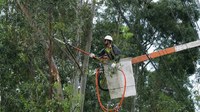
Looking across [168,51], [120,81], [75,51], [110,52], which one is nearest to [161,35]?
[75,51]

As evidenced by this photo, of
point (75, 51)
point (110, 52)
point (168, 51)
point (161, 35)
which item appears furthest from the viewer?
point (161, 35)

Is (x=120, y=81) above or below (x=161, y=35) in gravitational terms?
below

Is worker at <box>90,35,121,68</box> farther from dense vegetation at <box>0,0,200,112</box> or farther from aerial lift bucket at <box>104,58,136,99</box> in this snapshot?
dense vegetation at <box>0,0,200,112</box>

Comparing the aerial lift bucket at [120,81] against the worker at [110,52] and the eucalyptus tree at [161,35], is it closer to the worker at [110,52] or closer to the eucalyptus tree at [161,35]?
the worker at [110,52]

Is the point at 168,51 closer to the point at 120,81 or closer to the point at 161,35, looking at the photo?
the point at 120,81

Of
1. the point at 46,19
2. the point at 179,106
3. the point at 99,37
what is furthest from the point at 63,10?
the point at 179,106

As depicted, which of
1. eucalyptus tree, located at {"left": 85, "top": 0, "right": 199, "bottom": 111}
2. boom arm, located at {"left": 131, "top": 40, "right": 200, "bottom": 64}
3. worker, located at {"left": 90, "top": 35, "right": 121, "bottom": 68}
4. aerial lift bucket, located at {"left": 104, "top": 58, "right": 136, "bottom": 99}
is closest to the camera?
worker, located at {"left": 90, "top": 35, "right": 121, "bottom": 68}

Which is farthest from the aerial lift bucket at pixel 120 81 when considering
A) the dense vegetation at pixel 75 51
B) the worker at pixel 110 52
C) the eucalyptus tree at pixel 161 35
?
the eucalyptus tree at pixel 161 35

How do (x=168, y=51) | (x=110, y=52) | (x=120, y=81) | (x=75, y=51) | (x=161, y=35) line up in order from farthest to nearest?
(x=161, y=35), (x=75, y=51), (x=168, y=51), (x=120, y=81), (x=110, y=52)

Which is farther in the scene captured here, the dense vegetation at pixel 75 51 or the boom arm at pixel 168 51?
the boom arm at pixel 168 51

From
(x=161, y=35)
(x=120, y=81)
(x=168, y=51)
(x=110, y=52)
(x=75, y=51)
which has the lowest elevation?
(x=120, y=81)

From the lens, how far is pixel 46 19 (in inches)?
479

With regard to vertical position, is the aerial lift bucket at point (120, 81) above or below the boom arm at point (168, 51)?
below

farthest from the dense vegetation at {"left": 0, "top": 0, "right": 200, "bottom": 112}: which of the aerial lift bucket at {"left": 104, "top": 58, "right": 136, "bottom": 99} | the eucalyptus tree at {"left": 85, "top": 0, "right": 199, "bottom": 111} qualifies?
the aerial lift bucket at {"left": 104, "top": 58, "right": 136, "bottom": 99}
